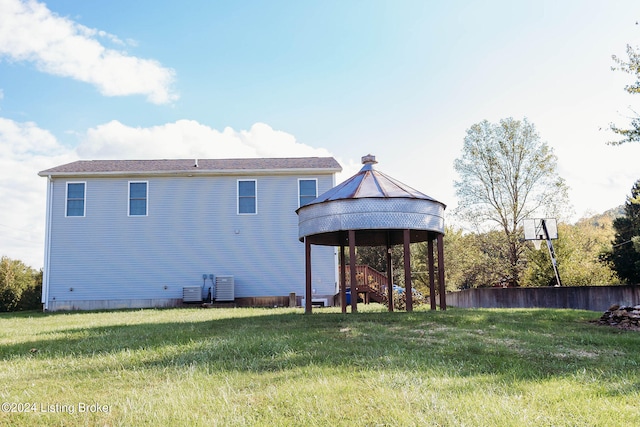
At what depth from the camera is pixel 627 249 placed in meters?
20.6

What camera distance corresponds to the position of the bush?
95.4ft

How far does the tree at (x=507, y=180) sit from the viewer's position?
3075 cm

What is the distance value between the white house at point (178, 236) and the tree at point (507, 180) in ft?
47.7

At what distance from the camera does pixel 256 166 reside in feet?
69.7

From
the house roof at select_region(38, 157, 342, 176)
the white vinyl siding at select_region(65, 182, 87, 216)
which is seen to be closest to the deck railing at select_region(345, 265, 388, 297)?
the house roof at select_region(38, 157, 342, 176)

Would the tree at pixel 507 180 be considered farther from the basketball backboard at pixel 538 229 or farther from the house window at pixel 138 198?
the house window at pixel 138 198

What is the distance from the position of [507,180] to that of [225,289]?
19728 millimetres

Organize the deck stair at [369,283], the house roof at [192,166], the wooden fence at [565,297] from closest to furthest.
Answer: the wooden fence at [565,297]
the house roof at [192,166]
the deck stair at [369,283]

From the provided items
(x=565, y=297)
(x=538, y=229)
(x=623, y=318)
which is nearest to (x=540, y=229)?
(x=538, y=229)

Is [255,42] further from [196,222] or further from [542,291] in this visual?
[542,291]

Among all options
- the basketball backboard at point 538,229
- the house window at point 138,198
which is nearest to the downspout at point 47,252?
the house window at point 138,198

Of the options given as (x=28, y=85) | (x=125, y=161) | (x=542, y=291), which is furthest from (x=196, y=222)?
(x=542, y=291)

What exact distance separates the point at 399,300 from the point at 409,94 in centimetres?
586

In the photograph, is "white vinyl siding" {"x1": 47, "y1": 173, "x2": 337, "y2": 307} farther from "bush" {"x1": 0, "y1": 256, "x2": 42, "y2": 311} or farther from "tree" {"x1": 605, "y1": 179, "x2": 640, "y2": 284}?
"tree" {"x1": 605, "y1": 179, "x2": 640, "y2": 284}
